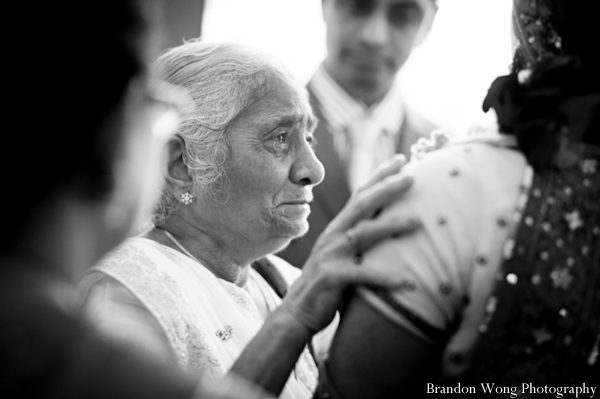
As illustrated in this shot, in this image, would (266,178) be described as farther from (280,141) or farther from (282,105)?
(282,105)

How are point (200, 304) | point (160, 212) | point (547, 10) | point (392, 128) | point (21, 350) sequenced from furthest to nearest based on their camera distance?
point (392, 128), point (160, 212), point (200, 304), point (547, 10), point (21, 350)

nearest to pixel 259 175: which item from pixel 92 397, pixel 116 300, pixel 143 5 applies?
pixel 116 300

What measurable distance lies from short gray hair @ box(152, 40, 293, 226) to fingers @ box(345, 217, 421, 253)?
1.07m

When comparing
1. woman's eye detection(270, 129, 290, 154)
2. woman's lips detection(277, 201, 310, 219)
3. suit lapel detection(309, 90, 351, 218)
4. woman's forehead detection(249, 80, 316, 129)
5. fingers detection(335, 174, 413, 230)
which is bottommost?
suit lapel detection(309, 90, 351, 218)

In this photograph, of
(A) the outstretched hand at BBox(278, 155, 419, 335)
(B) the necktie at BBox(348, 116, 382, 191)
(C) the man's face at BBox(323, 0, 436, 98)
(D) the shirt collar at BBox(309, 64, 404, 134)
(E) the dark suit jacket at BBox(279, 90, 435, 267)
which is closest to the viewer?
(A) the outstretched hand at BBox(278, 155, 419, 335)

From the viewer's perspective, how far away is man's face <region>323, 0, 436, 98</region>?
3.49m

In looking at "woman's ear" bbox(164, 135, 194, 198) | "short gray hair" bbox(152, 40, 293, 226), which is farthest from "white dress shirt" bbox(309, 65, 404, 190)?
"woman's ear" bbox(164, 135, 194, 198)

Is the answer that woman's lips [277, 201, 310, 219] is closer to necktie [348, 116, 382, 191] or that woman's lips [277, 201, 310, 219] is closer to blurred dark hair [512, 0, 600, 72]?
necktie [348, 116, 382, 191]

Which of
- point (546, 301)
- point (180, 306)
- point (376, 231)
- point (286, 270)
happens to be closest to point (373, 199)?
point (376, 231)

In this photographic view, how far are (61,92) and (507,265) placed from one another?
791 mm

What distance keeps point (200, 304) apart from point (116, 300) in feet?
0.89

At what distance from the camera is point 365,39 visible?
3467 millimetres

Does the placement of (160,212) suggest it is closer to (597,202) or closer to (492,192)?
(492,192)

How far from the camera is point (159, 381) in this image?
0.78 meters
